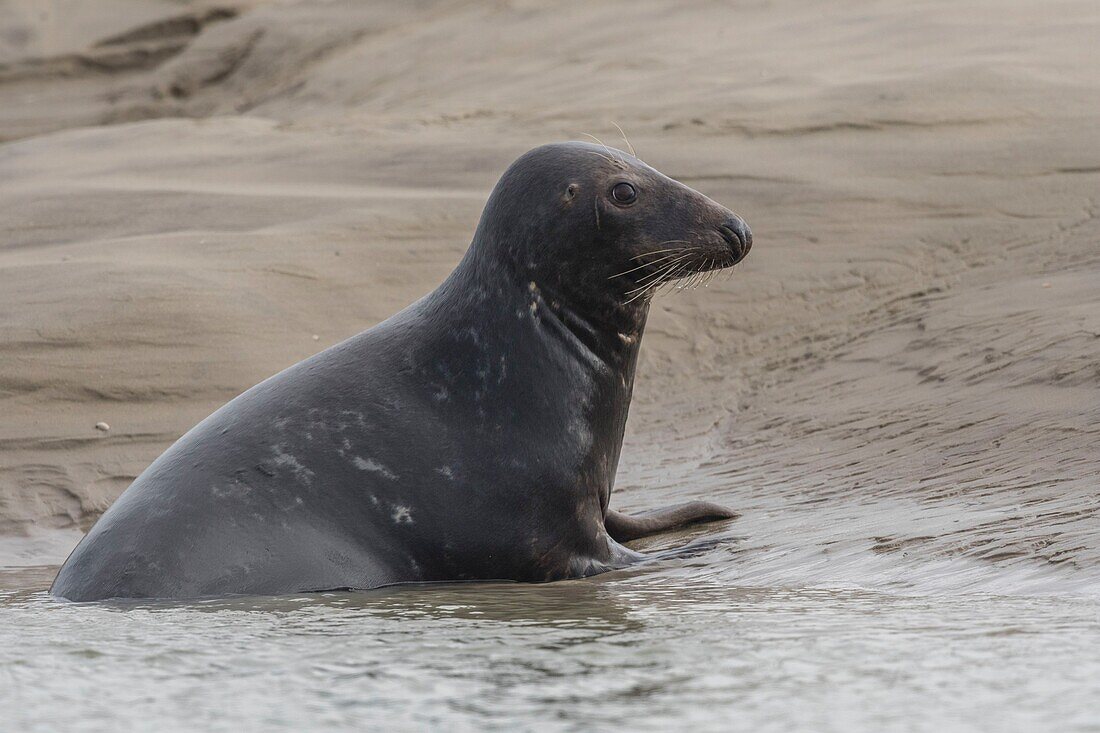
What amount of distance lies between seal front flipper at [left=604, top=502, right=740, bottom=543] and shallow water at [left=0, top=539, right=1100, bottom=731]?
1.18 m

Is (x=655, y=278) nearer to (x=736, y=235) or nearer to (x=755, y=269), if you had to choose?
(x=736, y=235)

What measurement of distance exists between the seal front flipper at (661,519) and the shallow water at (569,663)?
3.86 ft

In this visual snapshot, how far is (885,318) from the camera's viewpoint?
7.78 m

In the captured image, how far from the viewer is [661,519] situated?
5.58 m

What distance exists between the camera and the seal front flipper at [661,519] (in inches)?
217

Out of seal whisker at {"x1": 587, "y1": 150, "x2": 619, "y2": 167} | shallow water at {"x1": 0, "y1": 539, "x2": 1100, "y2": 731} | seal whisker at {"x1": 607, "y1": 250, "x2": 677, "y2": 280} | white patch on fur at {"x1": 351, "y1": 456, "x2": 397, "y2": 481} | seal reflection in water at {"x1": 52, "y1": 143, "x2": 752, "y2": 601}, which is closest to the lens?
shallow water at {"x1": 0, "y1": 539, "x2": 1100, "y2": 731}

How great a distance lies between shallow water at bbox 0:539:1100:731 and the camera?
291 centimetres

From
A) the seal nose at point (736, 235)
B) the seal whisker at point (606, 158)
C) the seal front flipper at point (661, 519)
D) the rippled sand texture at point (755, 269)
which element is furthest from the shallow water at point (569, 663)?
the seal whisker at point (606, 158)

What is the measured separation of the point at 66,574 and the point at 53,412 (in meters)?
2.71

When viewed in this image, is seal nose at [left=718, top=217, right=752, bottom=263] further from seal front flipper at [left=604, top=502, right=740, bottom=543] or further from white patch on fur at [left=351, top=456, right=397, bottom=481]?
white patch on fur at [left=351, top=456, right=397, bottom=481]

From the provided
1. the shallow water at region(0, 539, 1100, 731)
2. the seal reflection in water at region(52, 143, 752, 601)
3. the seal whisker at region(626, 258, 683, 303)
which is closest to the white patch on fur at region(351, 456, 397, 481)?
the seal reflection in water at region(52, 143, 752, 601)

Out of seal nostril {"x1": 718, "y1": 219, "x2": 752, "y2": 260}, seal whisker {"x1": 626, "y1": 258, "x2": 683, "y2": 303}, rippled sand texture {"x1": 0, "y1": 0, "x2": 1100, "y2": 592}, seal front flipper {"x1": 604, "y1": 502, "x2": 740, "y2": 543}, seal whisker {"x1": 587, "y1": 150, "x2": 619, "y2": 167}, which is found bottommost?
seal front flipper {"x1": 604, "y1": 502, "x2": 740, "y2": 543}

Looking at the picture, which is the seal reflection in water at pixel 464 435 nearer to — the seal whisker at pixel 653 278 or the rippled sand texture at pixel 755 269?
the seal whisker at pixel 653 278

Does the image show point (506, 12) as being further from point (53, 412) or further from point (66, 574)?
point (66, 574)
